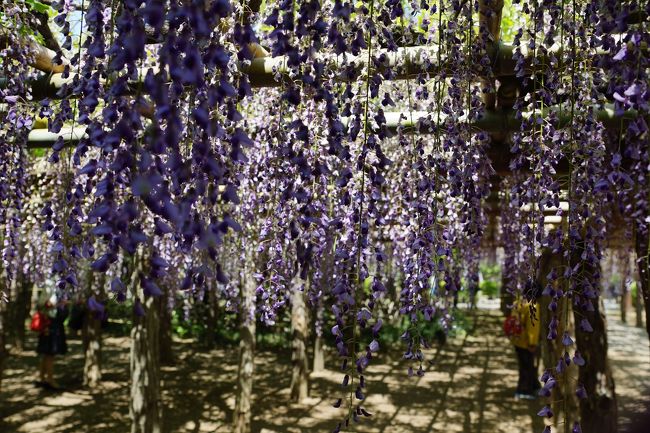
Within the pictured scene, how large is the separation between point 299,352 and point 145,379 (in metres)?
3.18

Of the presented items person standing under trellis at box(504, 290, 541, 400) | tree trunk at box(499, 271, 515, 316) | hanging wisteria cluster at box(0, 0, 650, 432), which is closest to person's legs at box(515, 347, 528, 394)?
person standing under trellis at box(504, 290, 541, 400)

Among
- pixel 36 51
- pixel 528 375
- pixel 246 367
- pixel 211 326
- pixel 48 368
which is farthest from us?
pixel 211 326

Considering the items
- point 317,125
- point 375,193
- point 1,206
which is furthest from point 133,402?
point 375,193

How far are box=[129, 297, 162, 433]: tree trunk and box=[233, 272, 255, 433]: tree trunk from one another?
3.91 ft

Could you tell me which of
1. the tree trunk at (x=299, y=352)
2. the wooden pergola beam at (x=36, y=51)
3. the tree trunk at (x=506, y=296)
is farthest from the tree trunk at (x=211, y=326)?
the wooden pergola beam at (x=36, y=51)

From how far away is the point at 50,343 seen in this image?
8.23m

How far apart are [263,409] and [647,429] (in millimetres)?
4418

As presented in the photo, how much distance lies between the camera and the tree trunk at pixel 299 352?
8073 millimetres

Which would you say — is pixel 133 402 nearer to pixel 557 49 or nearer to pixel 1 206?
pixel 1 206

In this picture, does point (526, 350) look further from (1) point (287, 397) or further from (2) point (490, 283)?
(2) point (490, 283)

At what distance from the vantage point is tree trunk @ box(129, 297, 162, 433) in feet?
16.9

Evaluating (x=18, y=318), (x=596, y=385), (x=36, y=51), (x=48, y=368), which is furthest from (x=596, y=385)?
(x=18, y=318)

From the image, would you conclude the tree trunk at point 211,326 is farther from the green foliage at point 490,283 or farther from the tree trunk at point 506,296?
the green foliage at point 490,283

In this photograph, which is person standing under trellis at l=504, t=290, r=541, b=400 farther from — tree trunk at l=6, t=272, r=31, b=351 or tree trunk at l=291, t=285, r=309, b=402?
tree trunk at l=6, t=272, r=31, b=351
